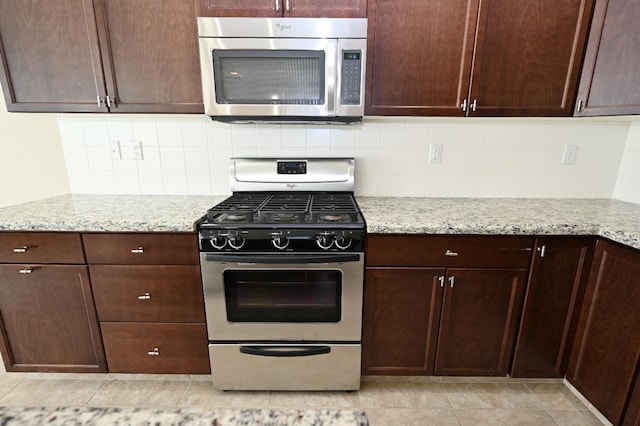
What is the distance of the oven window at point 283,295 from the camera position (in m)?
1.49

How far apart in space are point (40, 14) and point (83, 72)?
0.30 metres

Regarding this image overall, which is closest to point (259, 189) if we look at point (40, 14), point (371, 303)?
point (371, 303)

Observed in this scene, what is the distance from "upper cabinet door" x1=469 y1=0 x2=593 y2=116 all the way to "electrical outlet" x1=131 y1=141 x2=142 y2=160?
6.44ft

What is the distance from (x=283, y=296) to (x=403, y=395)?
33.7 inches

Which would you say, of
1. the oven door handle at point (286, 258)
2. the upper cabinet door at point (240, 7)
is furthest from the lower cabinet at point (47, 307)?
the upper cabinet door at point (240, 7)

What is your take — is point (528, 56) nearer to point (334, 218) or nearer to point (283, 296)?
point (334, 218)

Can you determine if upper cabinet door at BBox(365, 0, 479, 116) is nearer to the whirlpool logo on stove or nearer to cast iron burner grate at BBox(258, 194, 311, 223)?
the whirlpool logo on stove

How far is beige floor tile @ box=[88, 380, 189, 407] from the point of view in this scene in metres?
1.61

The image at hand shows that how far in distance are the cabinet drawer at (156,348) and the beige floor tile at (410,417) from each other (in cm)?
91

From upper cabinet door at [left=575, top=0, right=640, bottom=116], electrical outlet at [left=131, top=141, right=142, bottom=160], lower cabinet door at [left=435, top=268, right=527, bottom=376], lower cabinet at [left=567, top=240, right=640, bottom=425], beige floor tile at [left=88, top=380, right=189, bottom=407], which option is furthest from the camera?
electrical outlet at [left=131, top=141, right=142, bottom=160]

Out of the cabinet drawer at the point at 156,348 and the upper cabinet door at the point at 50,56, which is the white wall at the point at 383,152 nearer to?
the upper cabinet door at the point at 50,56

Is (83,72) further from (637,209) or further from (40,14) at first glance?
(637,209)

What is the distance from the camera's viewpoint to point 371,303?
5.07ft

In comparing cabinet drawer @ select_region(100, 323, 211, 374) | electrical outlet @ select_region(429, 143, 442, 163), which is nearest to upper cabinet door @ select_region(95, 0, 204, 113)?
cabinet drawer @ select_region(100, 323, 211, 374)
